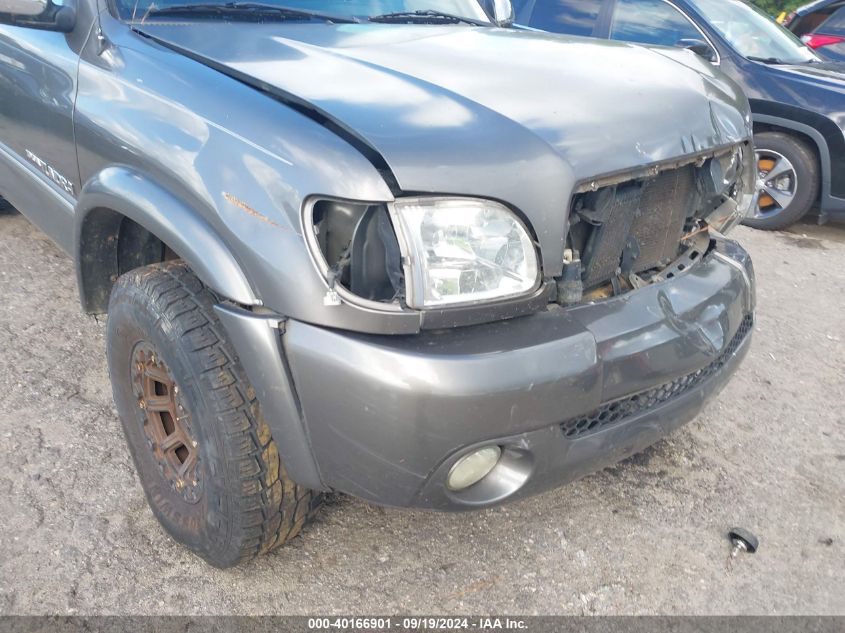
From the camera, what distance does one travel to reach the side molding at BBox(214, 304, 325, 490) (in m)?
1.61

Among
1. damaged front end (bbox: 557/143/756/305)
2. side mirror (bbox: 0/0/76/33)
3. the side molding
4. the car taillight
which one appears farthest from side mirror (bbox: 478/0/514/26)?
the car taillight

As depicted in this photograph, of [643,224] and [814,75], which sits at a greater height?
[643,224]

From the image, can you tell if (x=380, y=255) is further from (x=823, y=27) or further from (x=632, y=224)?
(x=823, y=27)

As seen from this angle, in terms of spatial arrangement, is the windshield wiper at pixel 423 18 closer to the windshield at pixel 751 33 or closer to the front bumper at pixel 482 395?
the front bumper at pixel 482 395

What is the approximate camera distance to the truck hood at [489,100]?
163 centimetres

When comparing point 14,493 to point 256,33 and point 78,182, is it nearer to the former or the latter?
point 78,182

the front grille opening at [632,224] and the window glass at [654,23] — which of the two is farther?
the window glass at [654,23]

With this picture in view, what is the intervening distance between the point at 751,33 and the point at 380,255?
5198 millimetres

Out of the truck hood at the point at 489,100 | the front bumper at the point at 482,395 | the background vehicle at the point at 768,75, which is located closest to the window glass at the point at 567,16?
the background vehicle at the point at 768,75

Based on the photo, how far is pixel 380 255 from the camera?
1600 millimetres

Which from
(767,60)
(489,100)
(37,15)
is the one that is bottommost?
(767,60)

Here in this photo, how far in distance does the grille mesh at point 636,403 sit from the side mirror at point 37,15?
75.3 inches

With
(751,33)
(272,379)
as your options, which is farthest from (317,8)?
(751,33)

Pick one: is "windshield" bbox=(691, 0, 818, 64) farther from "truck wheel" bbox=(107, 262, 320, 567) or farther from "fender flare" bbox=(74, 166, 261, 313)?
"truck wheel" bbox=(107, 262, 320, 567)
